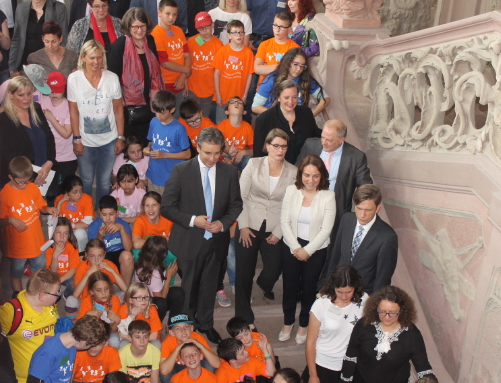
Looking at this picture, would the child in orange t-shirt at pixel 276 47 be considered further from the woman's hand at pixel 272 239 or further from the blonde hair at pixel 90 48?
the woman's hand at pixel 272 239

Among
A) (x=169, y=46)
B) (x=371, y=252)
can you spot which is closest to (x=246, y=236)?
(x=371, y=252)

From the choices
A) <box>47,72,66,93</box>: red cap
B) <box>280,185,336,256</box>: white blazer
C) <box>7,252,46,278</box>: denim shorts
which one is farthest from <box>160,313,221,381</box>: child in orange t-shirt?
<box>47,72,66,93</box>: red cap

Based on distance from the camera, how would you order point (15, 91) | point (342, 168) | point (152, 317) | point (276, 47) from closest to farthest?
point (152, 317) < point (342, 168) < point (15, 91) < point (276, 47)

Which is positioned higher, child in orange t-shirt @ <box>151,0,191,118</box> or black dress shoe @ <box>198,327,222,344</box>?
child in orange t-shirt @ <box>151,0,191,118</box>

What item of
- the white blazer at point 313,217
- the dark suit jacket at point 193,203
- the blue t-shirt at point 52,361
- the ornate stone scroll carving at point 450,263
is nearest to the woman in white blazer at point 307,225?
the white blazer at point 313,217

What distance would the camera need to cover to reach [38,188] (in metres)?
5.89

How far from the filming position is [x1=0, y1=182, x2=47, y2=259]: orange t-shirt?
5.68 meters

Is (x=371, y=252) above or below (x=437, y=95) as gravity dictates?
below

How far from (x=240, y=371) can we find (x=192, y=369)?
1.28ft

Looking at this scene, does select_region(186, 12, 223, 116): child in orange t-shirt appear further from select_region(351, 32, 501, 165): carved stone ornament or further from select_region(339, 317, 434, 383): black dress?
select_region(339, 317, 434, 383): black dress

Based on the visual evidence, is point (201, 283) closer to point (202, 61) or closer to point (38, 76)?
point (38, 76)

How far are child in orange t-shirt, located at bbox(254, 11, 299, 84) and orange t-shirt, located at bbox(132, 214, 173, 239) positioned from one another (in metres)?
2.01

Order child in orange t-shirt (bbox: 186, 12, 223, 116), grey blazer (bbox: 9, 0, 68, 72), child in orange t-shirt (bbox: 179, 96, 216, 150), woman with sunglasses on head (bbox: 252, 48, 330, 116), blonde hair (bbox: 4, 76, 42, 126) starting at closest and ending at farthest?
blonde hair (bbox: 4, 76, 42, 126)
woman with sunglasses on head (bbox: 252, 48, 330, 116)
child in orange t-shirt (bbox: 179, 96, 216, 150)
grey blazer (bbox: 9, 0, 68, 72)
child in orange t-shirt (bbox: 186, 12, 223, 116)

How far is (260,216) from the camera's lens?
559 cm
